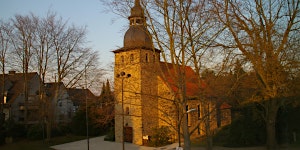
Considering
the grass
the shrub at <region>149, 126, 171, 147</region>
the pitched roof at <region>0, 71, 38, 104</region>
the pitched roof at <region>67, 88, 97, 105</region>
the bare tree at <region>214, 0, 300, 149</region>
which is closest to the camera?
the bare tree at <region>214, 0, 300, 149</region>

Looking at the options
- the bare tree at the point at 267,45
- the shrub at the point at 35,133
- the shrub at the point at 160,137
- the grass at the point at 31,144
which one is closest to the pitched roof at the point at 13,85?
the shrub at the point at 35,133

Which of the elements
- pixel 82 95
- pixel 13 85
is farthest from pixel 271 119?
pixel 13 85

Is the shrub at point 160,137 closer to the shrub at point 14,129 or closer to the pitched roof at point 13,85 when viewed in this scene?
the shrub at point 14,129

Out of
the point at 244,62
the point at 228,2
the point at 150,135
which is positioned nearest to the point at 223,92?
the point at 244,62

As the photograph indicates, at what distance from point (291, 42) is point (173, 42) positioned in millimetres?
5976

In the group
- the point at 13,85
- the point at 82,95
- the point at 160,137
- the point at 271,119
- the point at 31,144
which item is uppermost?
the point at 13,85

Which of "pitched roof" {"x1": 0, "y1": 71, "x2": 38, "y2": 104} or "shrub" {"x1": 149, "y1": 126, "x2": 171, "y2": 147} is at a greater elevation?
"pitched roof" {"x1": 0, "y1": 71, "x2": 38, "y2": 104}

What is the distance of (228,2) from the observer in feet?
46.0

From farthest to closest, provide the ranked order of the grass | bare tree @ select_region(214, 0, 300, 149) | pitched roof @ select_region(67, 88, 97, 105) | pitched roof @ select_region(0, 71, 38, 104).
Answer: pitched roof @ select_region(0, 71, 38, 104) < the grass < pitched roof @ select_region(67, 88, 97, 105) < bare tree @ select_region(214, 0, 300, 149)

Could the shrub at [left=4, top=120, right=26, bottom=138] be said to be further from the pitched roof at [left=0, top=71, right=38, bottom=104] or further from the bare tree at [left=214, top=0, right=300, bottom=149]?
the bare tree at [left=214, top=0, right=300, bottom=149]

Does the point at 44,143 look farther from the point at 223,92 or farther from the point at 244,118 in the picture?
the point at 223,92

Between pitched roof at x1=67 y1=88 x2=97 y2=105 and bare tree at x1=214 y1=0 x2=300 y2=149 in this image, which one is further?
pitched roof at x1=67 y1=88 x2=97 y2=105

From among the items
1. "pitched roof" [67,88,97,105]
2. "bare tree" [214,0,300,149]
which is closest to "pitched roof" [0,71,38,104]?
"pitched roof" [67,88,97,105]

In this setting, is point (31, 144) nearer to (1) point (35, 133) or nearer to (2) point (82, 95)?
(1) point (35, 133)
